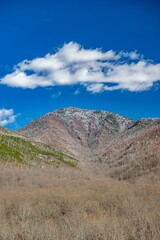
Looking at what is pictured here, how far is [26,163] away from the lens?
7200 cm

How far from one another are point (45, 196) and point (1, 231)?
501 inches

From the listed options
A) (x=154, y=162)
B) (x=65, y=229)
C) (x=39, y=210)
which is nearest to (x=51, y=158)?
(x=154, y=162)

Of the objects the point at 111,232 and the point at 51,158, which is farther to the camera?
the point at 51,158

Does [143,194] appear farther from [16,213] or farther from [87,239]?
[87,239]

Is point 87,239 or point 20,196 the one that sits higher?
point 20,196

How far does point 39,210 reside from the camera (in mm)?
20531

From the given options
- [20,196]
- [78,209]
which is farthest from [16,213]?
[20,196]

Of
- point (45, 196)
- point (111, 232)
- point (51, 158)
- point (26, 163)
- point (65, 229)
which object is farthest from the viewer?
point (51, 158)

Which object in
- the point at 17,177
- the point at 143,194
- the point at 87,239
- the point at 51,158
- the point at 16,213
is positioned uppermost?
the point at 51,158

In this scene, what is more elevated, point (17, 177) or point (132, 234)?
point (17, 177)

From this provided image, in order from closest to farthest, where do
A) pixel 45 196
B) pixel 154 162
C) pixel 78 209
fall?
pixel 78 209, pixel 45 196, pixel 154 162

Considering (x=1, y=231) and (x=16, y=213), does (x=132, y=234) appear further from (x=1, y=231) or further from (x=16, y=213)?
(x=16, y=213)

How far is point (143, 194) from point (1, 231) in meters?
15.3

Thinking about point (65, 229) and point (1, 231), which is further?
point (65, 229)
